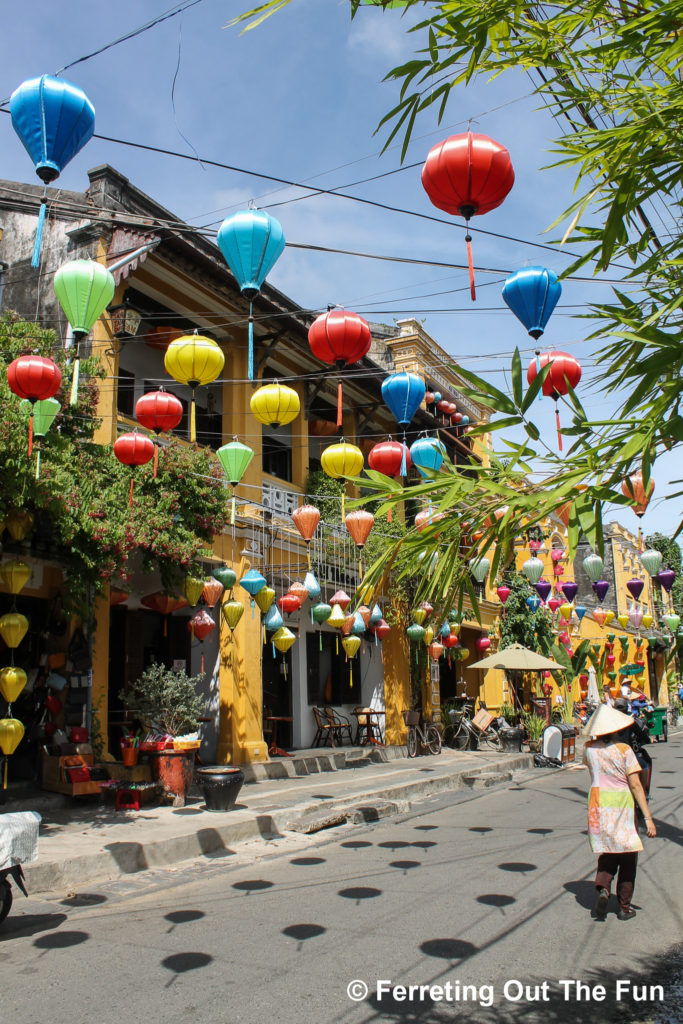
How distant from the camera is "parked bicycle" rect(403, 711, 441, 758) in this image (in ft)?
61.4

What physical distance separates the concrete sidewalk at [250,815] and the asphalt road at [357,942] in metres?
0.34

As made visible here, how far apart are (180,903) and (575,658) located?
27.0m

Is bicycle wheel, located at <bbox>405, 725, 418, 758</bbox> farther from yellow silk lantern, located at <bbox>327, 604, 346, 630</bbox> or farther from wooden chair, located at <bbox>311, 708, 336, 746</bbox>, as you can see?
yellow silk lantern, located at <bbox>327, 604, 346, 630</bbox>

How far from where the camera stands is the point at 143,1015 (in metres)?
4.14

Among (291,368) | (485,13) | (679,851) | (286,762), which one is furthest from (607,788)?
(291,368)

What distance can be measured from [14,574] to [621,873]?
744 cm

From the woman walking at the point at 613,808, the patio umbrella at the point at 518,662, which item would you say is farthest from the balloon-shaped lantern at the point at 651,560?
the woman walking at the point at 613,808

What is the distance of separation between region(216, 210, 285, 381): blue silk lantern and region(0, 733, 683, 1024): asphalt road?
5.04 meters

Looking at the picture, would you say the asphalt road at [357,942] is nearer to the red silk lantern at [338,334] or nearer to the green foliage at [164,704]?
the green foliage at [164,704]

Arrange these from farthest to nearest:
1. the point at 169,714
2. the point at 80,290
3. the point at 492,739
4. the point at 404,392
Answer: the point at 492,739 < the point at 169,714 < the point at 404,392 < the point at 80,290

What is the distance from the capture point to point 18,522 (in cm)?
864

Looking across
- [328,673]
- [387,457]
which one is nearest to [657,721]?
[328,673]

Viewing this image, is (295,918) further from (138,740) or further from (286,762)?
(286,762)

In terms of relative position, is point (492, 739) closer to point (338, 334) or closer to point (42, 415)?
point (42, 415)
